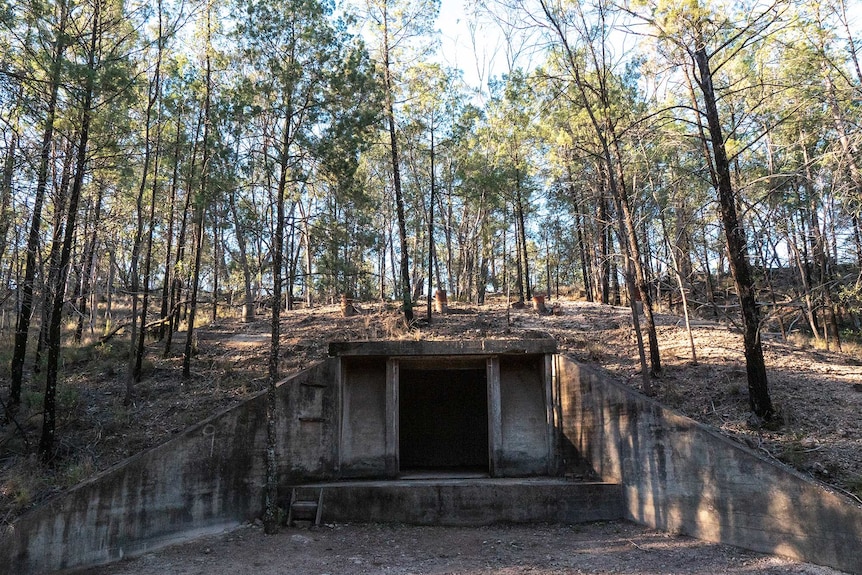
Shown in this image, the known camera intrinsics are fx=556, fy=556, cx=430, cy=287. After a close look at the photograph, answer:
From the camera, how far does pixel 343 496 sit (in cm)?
1045

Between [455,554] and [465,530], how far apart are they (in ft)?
4.40

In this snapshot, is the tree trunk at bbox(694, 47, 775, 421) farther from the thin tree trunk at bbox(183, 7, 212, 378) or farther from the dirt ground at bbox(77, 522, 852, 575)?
the thin tree trunk at bbox(183, 7, 212, 378)

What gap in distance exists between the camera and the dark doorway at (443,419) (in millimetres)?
15430

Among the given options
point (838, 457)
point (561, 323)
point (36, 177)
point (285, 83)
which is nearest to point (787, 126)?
point (561, 323)

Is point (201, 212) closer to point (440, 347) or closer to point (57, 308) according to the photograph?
point (57, 308)

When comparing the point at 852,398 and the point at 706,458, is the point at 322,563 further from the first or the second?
the point at 852,398

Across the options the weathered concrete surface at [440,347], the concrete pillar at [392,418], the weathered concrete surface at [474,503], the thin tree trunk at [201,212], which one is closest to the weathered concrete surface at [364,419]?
the concrete pillar at [392,418]

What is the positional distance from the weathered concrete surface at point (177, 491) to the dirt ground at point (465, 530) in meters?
0.38

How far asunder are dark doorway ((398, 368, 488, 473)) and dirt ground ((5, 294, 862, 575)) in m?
1.61

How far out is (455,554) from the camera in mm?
8758

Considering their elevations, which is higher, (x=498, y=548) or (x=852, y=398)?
(x=852, y=398)

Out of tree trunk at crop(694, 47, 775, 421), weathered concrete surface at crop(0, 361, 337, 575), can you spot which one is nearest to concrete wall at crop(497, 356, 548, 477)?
weathered concrete surface at crop(0, 361, 337, 575)

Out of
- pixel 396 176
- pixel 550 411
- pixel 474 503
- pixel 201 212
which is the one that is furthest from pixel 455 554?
pixel 396 176

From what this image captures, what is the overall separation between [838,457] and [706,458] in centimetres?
168
